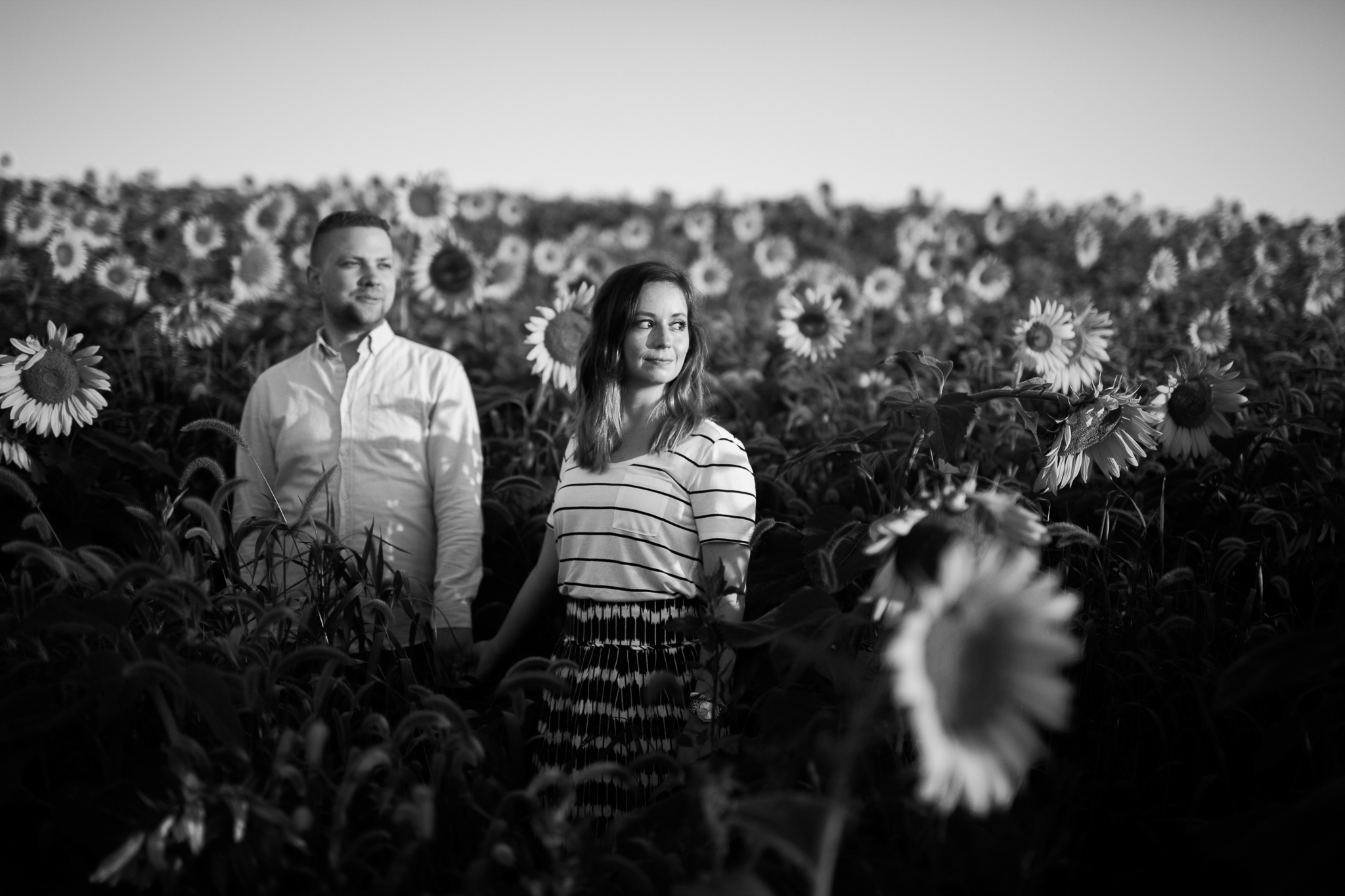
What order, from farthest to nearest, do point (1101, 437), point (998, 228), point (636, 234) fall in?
point (636, 234)
point (998, 228)
point (1101, 437)

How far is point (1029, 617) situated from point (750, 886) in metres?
0.52

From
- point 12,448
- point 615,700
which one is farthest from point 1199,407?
point 12,448

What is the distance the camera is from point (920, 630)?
129cm

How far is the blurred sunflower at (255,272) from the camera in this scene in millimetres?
5551

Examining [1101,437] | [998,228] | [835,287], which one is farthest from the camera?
[998,228]

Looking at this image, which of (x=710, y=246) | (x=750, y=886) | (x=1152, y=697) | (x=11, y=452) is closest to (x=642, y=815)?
(x=750, y=886)

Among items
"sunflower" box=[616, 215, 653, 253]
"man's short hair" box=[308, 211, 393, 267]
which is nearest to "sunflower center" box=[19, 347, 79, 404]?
"man's short hair" box=[308, 211, 393, 267]

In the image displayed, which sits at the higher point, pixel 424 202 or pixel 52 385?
pixel 424 202

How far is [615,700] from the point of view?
262 centimetres

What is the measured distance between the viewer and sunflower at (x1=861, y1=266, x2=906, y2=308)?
7.57 m

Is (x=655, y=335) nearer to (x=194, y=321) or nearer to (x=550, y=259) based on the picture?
(x=194, y=321)

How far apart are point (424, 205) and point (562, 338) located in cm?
213

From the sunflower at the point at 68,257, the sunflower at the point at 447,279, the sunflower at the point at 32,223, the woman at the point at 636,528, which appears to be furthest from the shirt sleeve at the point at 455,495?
the sunflower at the point at 32,223

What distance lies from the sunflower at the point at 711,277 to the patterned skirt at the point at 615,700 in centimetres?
592
